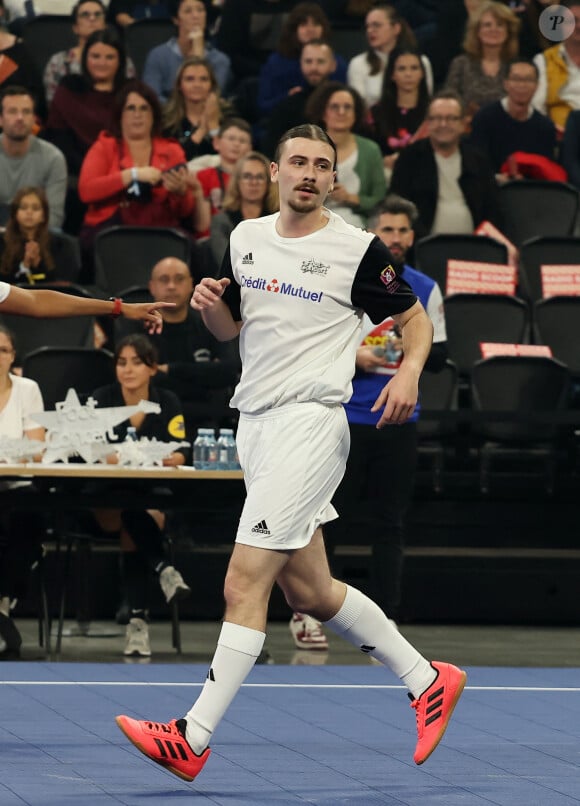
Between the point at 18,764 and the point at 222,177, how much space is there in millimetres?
7035

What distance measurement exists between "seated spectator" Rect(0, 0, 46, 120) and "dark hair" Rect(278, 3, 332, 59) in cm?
186

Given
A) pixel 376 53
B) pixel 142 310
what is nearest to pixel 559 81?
pixel 376 53

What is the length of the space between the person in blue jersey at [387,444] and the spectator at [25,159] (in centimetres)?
351

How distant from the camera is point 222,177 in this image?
12.1m

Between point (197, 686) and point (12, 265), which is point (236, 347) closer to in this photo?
point (12, 265)

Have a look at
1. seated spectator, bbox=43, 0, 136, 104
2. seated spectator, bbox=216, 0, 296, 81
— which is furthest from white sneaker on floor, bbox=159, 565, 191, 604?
seated spectator, bbox=216, 0, 296, 81

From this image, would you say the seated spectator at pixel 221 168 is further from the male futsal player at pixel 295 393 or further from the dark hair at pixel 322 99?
the male futsal player at pixel 295 393

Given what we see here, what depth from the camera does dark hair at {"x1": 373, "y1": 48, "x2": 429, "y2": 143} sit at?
1266cm

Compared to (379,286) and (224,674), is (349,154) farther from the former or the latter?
(224,674)

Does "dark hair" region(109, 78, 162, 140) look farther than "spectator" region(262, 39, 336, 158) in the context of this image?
No

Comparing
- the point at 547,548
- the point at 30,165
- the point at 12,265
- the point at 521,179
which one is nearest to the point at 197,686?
the point at 547,548

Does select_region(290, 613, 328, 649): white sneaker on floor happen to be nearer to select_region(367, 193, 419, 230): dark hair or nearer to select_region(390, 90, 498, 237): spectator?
select_region(367, 193, 419, 230): dark hair

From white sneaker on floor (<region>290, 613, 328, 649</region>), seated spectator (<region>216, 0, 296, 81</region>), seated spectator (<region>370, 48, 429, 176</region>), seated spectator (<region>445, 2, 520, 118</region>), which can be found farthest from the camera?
seated spectator (<region>216, 0, 296, 81</region>)

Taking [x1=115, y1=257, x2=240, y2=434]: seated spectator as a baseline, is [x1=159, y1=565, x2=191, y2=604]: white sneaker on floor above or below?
below
